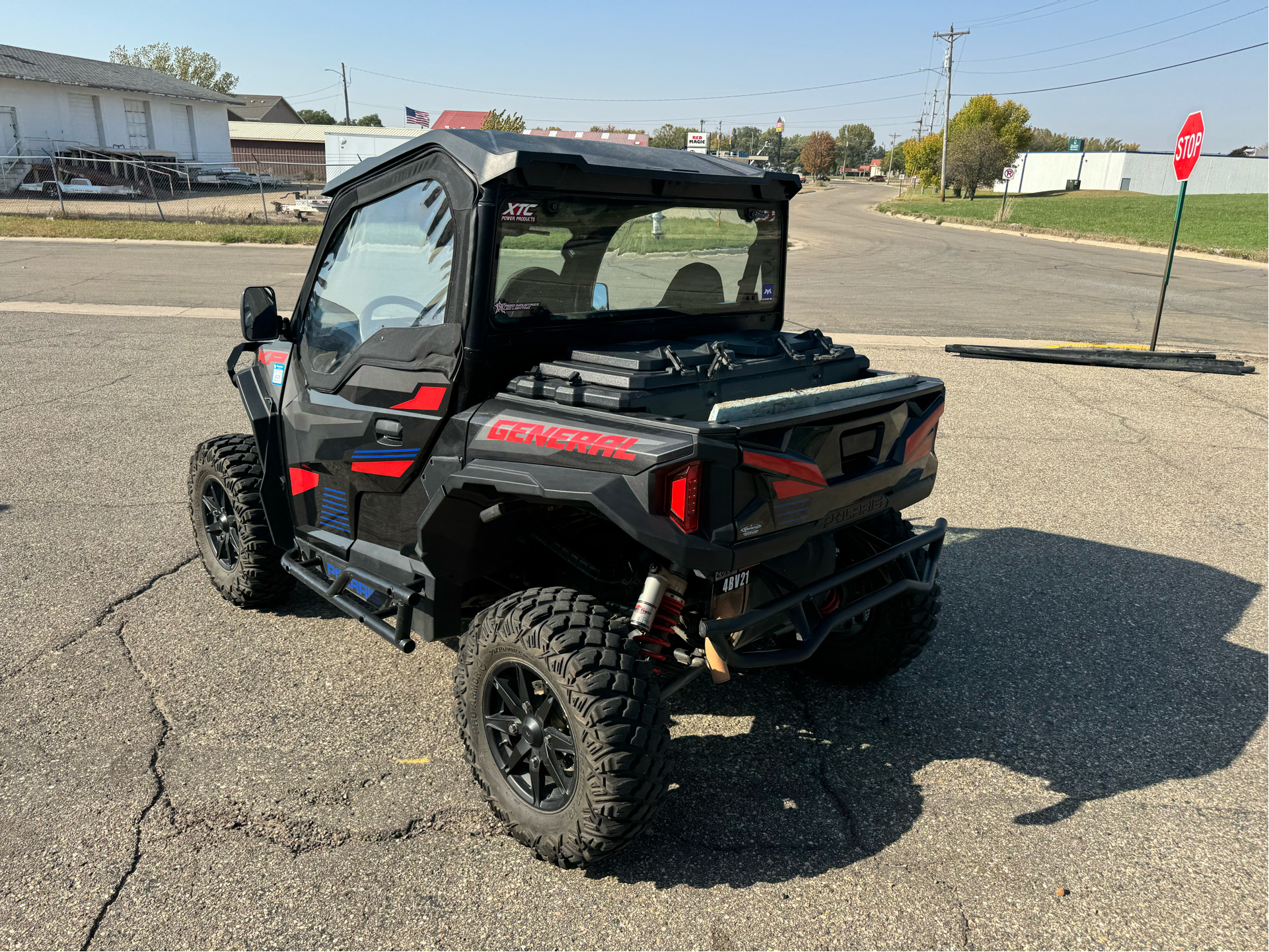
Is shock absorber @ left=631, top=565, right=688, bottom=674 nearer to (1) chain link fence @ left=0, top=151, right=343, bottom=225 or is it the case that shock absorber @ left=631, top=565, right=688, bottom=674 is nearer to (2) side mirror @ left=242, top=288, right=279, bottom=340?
(2) side mirror @ left=242, top=288, right=279, bottom=340

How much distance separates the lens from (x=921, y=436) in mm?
3291

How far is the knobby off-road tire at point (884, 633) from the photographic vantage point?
11.9 ft

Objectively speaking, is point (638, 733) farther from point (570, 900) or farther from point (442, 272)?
point (442, 272)

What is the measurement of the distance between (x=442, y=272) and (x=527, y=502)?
0.83m

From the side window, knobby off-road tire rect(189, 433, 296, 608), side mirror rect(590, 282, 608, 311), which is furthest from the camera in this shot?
knobby off-road tire rect(189, 433, 296, 608)

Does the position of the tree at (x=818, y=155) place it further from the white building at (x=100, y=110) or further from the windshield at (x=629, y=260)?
the windshield at (x=629, y=260)

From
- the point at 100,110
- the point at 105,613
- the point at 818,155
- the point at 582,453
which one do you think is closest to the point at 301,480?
the point at 105,613

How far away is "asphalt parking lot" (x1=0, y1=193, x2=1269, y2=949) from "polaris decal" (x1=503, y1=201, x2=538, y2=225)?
193 cm

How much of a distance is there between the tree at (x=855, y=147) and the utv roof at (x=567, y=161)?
546 ft

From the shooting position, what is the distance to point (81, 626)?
13.9 ft

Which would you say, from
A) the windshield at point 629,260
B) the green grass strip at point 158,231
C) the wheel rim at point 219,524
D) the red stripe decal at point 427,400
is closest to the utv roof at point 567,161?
the windshield at point 629,260

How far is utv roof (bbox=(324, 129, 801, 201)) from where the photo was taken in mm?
2861

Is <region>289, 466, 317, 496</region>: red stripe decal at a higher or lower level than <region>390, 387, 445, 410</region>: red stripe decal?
lower

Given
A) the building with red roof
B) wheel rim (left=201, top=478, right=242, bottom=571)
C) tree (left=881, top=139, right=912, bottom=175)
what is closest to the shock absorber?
wheel rim (left=201, top=478, right=242, bottom=571)
